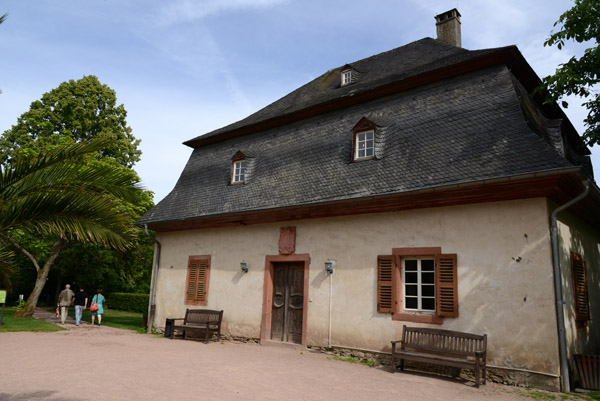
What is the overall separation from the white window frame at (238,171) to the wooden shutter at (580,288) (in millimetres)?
8837

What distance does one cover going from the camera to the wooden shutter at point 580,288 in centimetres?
875

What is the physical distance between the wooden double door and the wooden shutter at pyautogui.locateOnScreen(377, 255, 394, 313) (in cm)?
236

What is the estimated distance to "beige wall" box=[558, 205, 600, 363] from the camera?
8258mm

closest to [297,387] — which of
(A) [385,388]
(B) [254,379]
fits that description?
(B) [254,379]

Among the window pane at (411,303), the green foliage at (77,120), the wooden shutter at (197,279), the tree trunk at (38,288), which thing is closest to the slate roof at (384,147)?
the wooden shutter at (197,279)

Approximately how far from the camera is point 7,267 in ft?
24.5

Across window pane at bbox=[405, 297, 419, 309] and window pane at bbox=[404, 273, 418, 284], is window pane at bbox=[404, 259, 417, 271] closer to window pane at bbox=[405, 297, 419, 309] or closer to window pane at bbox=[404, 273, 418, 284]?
window pane at bbox=[404, 273, 418, 284]

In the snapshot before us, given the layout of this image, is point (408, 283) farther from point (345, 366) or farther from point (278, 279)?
point (278, 279)

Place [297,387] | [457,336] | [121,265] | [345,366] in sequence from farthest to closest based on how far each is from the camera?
[121,265], [345,366], [457,336], [297,387]

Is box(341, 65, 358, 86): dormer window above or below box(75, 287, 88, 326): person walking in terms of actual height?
above

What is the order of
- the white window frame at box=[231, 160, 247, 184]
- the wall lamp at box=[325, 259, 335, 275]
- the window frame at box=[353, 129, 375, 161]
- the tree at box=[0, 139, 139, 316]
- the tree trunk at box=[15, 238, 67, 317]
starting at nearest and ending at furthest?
the tree at box=[0, 139, 139, 316]
the wall lamp at box=[325, 259, 335, 275]
the window frame at box=[353, 129, 375, 161]
the white window frame at box=[231, 160, 247, 184]
the tree trunk at box=[15, 238, 67, 317]

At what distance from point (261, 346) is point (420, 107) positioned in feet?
23.5

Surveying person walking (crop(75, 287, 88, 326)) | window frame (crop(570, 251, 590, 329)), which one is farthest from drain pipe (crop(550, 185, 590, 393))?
person walking (crop(75, 287, 88, 326))

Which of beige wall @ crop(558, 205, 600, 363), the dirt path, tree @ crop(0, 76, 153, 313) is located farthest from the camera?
tree @ crop(0, 76, 153, 313)
